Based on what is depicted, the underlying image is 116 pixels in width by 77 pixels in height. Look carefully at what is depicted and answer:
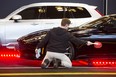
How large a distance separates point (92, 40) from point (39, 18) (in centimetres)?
319

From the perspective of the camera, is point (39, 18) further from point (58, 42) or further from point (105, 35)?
point (58, 42)

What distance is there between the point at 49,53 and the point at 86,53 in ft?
7.06

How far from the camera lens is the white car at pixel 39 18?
12523mm

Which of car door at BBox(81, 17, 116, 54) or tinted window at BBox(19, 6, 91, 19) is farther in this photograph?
tinted window at BBox(19, 6, 91, 19)

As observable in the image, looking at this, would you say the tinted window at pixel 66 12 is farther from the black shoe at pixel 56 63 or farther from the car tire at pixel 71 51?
the black shoe at pixel 56 63

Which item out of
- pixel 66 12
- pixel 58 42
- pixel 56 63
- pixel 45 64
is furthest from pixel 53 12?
pixel 56 63

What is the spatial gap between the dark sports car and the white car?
2.11m

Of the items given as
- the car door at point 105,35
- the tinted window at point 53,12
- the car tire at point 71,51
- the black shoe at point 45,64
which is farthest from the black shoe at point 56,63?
the tinted window at point 53,12

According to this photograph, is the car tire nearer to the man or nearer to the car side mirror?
the man

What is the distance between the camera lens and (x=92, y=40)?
10.0 m

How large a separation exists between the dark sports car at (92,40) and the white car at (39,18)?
2111mm

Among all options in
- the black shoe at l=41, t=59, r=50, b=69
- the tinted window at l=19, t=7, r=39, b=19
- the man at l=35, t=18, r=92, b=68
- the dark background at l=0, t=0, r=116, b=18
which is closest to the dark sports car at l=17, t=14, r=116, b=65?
the man at l=35, t=18, r=92, b=68

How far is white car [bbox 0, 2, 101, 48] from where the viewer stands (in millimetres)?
12523

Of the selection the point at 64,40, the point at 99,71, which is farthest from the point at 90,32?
the point at 99,71
